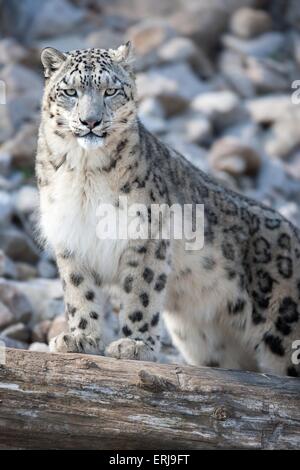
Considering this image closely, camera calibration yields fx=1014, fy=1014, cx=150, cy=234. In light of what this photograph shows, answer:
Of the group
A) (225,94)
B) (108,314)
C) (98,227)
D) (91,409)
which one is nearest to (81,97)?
(98,227)

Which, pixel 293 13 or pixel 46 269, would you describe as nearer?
pixel 46 269

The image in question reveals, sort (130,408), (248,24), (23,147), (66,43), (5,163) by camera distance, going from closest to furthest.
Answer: (130,408) < (5,163) < (23,147) < (66,43) < (248,24)

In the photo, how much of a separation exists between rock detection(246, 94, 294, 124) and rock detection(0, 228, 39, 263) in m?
4.95

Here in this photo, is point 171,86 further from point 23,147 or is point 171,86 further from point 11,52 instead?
point 23,147

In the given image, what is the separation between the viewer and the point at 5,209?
416 inches

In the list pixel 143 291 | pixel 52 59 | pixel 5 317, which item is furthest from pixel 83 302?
pixel 5 317

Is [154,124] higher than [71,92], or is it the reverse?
[154,124]

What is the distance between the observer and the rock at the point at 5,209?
10398 mm

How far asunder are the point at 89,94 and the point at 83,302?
1351 millimetres

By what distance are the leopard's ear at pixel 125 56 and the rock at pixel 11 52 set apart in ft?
26.3

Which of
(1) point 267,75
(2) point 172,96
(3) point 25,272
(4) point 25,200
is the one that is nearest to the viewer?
(3) point 25,272

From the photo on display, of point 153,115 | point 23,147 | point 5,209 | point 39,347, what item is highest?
point 153,115

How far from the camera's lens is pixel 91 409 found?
523 cm

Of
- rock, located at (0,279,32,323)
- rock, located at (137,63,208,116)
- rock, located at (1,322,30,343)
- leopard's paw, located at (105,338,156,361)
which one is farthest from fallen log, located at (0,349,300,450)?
rock, located at (137,63,208,116)
